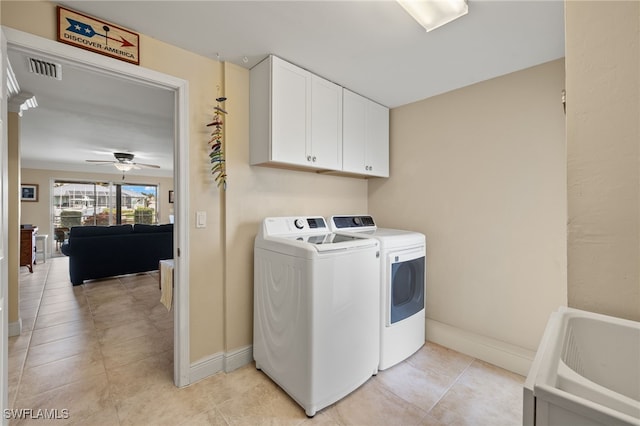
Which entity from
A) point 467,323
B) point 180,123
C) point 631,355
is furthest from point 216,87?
point 467,323

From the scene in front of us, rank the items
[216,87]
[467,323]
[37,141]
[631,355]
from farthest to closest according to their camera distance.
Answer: [37,141] → [467,323] → [216,87] → [631,355]

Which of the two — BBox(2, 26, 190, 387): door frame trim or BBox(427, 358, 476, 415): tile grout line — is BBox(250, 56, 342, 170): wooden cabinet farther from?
BBox(427, 358, 476, 415): tile grout line

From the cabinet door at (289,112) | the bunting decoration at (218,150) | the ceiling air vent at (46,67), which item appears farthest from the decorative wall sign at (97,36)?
the cabinet door at (289,112)

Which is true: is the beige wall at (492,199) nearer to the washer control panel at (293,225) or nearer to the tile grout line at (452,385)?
the tile grout line at (452,385)

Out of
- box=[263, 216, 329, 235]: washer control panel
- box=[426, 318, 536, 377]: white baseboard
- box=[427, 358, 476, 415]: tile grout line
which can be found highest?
box=[263, 216, 329, 235]: washer control panel

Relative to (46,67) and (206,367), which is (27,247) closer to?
(46,67)

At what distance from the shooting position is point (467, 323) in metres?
2.33

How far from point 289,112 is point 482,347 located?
2.36 metres

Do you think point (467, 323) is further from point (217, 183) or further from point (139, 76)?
point (139, 76)

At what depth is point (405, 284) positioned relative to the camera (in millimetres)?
2205

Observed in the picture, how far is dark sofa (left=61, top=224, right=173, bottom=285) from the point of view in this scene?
4.17 meters

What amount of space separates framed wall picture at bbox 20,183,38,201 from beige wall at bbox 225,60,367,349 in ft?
24.3

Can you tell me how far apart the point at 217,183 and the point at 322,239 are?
0.86m

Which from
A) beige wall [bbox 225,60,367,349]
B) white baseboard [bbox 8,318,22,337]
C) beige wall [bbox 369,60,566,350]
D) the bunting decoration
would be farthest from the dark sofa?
beige wall [bbox 369,60,566,350]
